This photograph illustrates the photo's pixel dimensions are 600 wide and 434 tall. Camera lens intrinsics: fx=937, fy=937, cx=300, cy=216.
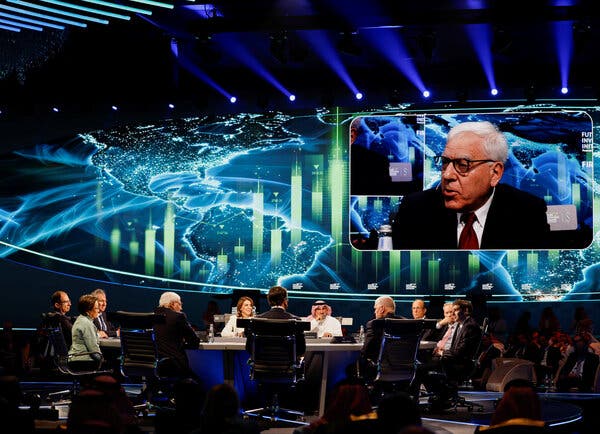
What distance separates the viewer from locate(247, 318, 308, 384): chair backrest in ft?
26.3

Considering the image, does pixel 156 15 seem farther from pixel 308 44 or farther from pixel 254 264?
pixel 254 264

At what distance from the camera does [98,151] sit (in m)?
14.1

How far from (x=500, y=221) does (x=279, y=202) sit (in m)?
3.17

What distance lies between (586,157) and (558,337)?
2590 mm

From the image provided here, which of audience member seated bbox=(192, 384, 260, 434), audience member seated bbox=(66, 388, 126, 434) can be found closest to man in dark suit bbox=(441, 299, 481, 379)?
audience member seated bbox=(192, 384, 260, 434)

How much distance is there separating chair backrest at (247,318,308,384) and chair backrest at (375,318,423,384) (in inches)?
32.8

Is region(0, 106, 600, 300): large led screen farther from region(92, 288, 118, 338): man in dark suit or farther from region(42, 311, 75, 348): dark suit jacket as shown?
region(42, 311, 75, 348): dark suit jacket

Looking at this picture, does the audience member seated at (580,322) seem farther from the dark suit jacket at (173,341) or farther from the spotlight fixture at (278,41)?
the dark suit jacket at (173,341)

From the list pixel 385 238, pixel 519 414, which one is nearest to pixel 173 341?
pixel 519 414

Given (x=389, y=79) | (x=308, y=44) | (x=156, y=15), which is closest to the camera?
(x=156, y=15)

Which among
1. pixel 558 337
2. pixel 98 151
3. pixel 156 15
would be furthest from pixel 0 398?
pixel 98 151

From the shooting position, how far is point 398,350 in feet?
27.8

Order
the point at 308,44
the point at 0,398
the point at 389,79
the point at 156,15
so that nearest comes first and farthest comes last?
the point at 0,398 < the point at 156,15 < the point at 308,44 < the point at 389,79

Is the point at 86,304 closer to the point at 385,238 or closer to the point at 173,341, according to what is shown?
the point at 173,341
